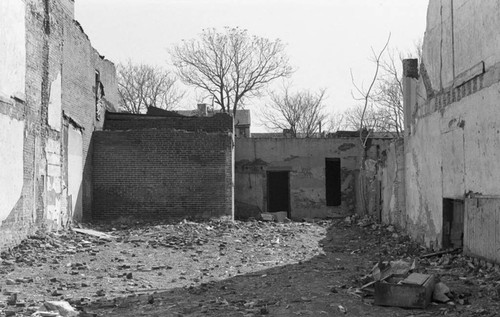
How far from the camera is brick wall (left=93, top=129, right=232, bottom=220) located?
727 inches

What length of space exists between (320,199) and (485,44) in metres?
14.6

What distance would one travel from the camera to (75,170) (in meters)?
16.8

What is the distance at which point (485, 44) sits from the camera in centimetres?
903

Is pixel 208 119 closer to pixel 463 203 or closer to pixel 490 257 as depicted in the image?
pixel 463 203

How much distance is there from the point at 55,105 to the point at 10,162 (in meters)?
3.34

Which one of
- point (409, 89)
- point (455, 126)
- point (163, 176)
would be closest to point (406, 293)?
point (455, 126)

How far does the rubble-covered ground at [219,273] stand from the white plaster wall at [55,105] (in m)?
2.72

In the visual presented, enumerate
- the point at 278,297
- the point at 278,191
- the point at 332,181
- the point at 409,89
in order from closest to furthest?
1. the point at 278,297
2. the point at 409,89
3. the point at 332,181
4. the point at 278,191

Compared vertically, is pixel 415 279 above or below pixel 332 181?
below

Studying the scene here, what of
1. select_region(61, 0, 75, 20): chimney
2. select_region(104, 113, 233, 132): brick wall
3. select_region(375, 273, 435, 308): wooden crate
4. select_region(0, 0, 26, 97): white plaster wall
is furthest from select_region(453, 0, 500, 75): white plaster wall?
select_region(61, 0, 75, 20): chimney

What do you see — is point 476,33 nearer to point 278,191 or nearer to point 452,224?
point 452,224

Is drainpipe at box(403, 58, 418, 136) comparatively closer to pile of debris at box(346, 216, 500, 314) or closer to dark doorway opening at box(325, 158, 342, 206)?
pile of debris at box(346, 216, 500, 314)

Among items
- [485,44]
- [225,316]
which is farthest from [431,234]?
[225,316]

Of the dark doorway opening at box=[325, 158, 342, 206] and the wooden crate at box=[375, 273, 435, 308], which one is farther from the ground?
the dark doorway opening at box=[325, 158, 342, 206]
